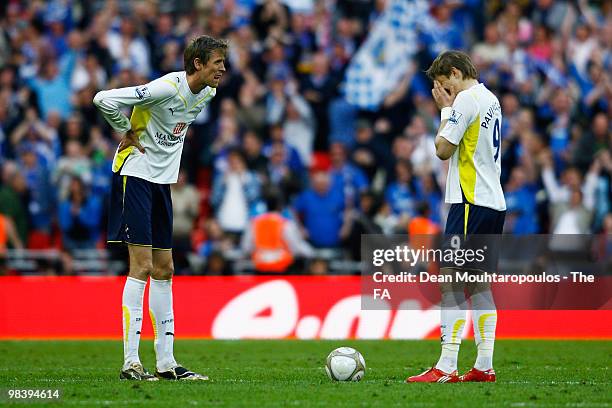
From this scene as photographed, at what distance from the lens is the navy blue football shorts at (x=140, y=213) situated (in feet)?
33.4

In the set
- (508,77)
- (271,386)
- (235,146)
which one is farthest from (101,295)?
(508,77)

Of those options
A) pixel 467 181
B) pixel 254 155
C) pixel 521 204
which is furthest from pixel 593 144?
pixel 467 181

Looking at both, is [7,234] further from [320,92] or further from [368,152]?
[368,152]

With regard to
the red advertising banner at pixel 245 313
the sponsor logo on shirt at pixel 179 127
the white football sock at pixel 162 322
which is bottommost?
the red advertising banner at pixel 245 313

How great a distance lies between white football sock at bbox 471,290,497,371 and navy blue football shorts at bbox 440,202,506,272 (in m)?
0.28

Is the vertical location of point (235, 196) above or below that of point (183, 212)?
above

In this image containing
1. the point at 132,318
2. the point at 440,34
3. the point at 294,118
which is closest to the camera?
the point at 132,318

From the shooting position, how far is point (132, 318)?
10172 millimetres

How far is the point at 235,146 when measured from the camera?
19922 millimetres

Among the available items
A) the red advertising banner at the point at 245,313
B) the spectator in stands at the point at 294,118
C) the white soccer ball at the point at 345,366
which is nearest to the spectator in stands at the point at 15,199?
the red advertising banner at the point at 245,313

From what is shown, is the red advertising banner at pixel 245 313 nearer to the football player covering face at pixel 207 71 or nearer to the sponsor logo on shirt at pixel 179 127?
the sponsor logo on shirt at pixel 179 127

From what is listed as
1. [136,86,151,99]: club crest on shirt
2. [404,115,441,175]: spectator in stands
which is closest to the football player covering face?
[136,86,151,99]: club crest on shirt

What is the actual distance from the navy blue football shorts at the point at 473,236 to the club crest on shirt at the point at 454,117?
703 mm

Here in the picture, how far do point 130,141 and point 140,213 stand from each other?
25.4 inches
